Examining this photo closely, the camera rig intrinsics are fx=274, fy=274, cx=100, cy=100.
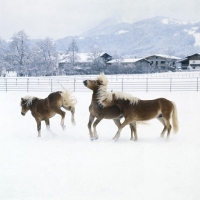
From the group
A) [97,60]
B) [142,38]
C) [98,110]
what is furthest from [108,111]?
[142,38]

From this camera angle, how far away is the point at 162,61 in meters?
2.72

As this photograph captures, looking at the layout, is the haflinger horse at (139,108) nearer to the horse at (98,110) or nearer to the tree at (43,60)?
the horse at (98,110)

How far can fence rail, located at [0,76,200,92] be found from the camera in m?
2.84

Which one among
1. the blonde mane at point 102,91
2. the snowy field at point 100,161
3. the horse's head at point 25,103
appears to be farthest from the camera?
the horse's head at point 25,103

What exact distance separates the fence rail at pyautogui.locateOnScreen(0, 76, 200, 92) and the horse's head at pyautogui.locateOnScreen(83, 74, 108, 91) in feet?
0.22

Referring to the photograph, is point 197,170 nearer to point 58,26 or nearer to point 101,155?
point 101,155

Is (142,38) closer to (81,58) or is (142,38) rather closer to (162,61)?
(162,61)

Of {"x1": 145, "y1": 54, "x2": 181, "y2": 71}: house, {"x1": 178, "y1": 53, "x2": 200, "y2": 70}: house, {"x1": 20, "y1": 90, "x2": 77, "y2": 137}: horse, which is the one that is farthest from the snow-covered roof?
{"x1": 178, "y1": 53, "x2": 200, "y2": 70}: house

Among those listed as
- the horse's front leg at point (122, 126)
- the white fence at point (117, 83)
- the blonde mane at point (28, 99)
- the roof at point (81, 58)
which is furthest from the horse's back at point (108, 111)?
the blonde mane at point (28, 99)

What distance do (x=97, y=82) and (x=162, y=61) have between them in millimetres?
682

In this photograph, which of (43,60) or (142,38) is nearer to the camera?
(43,60)

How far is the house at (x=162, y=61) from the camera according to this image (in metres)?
2.70

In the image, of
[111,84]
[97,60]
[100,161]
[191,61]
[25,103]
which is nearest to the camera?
[100,161]

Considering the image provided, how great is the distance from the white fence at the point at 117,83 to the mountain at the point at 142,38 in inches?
12.4
